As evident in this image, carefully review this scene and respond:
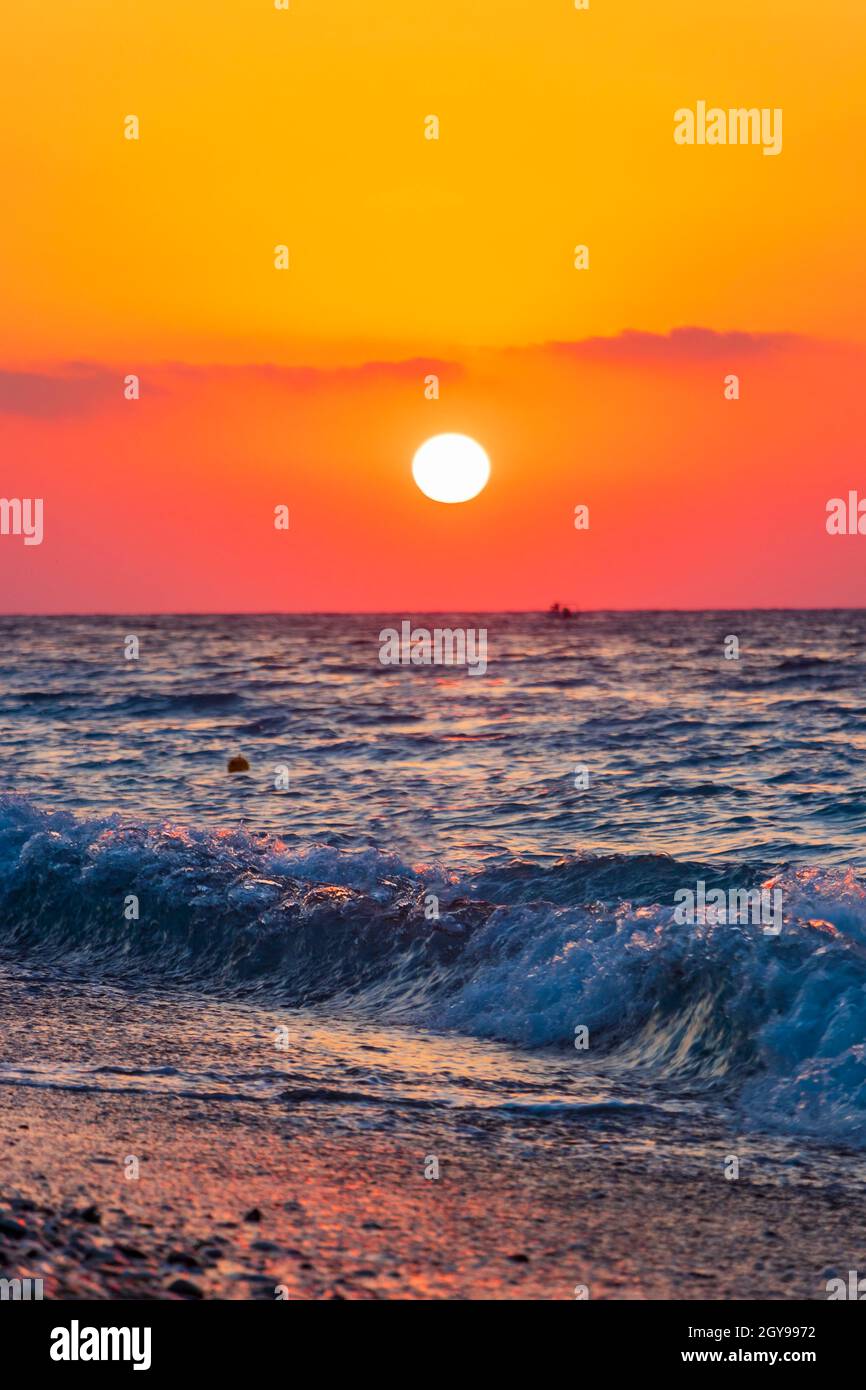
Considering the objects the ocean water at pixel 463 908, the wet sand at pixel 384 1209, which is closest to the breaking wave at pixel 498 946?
the ocean water at pixel 463 908

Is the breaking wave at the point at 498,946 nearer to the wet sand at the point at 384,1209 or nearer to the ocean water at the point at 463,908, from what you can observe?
the ocean water at the point at 463,908

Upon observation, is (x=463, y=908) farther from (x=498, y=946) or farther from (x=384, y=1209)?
(x=384, y=1209)

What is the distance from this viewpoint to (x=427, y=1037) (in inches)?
398

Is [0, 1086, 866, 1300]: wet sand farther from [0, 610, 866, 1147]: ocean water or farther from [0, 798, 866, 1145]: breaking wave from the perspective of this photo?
[0, 798, 866, 1145]: breaking wave

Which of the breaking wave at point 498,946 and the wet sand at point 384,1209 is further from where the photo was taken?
the breaking wave at point 498,946

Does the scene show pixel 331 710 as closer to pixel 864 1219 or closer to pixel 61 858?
pixel 61 858

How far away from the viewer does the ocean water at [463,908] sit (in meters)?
8.99

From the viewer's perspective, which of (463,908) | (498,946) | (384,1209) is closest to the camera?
(384,1209)

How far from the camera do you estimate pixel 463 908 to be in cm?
1305

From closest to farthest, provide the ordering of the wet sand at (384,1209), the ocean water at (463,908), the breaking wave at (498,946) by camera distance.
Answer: the wet sand at (384,1209), the ocean water at (463,908), the breaking wave at (498,946)

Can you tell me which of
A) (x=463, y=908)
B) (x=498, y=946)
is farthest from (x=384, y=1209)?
(x=463, y=908)
